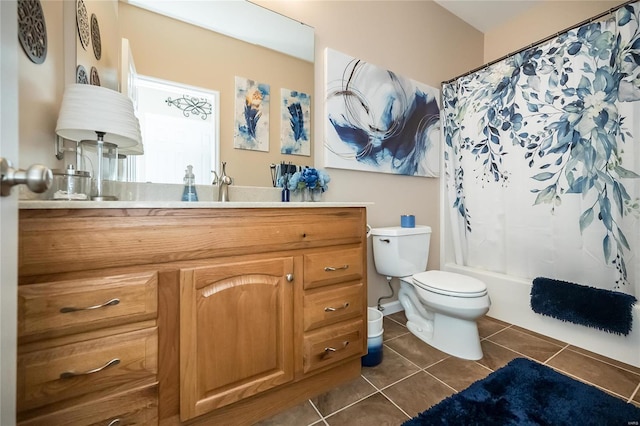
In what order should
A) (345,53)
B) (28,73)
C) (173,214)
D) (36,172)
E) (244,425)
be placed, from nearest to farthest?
(36,172), (28,73), (173,214), (244,425), (345,53)

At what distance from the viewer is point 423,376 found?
141 cm

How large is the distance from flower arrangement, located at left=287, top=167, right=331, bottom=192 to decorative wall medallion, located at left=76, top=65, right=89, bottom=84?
3.29 feet

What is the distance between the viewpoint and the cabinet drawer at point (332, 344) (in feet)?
3.87

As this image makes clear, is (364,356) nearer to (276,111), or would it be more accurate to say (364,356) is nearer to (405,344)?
(405,344)

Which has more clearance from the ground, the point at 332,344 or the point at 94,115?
the point at 94,115

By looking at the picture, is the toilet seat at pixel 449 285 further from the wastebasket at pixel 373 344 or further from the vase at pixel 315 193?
the vase at pixel 315 193

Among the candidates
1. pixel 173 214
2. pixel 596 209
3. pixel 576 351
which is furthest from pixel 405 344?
pixel 173 214

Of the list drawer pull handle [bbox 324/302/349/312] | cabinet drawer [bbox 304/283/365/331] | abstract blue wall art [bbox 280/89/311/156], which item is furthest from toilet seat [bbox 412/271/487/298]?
abstract blue wall art [bbox 280/89/311/156]

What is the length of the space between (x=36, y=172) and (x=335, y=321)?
3.79 ft

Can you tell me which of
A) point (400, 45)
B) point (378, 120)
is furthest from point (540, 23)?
point (378, 120)

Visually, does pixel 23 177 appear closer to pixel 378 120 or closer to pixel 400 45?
pixel 378 120

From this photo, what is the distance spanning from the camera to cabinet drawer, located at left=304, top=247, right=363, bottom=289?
118 cm

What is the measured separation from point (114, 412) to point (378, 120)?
2117mm

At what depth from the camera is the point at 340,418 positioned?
113 cm
